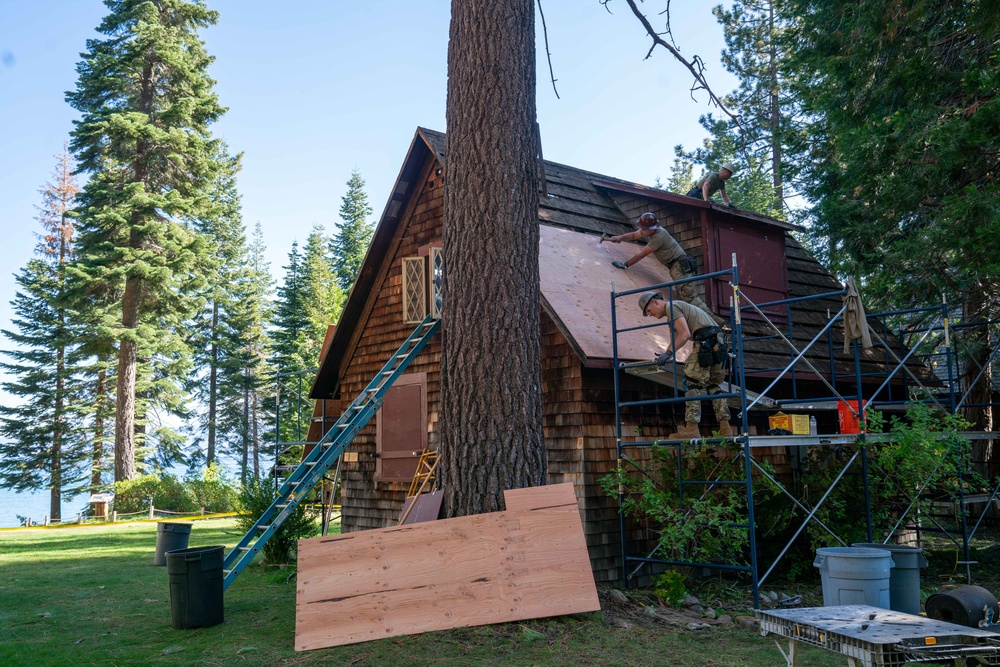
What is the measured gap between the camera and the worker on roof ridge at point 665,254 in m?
10.9

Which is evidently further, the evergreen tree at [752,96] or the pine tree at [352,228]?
the pine tree at [352,228]

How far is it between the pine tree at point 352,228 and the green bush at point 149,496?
22.4 meters

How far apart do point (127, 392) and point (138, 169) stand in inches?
312

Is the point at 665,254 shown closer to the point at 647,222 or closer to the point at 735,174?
the point at 647,222

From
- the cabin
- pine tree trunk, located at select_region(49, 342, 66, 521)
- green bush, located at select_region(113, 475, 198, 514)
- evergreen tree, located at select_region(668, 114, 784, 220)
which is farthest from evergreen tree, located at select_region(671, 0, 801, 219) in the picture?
pine tree trunk, located at select_region(49, 342, 66, 521)

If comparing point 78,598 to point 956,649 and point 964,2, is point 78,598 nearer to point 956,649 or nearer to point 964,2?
point 956,649

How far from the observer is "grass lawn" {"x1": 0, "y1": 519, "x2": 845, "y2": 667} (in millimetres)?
Answer: 5945

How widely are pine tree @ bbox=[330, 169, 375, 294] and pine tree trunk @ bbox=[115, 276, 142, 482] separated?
768 inches

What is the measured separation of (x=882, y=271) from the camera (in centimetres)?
1180

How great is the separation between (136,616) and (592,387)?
5615 mm

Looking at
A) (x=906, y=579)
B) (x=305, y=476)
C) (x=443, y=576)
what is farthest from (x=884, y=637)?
(x=305, y=476)

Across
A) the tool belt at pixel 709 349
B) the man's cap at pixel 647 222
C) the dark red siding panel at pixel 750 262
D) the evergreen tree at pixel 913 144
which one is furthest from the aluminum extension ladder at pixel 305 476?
the evergreen tree at pixel 913 144

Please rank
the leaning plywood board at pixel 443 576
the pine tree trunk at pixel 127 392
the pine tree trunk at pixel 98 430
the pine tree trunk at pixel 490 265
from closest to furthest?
the leaning plywood board at pixel 443 576
the pine tree trunk at pixel 490 265
the pine tree trunk at pixel 127 392
the pine tree trunk at pixel 98 430

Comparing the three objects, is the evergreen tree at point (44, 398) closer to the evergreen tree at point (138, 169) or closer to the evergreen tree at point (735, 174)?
the evergreen tree at point (138, 169)
